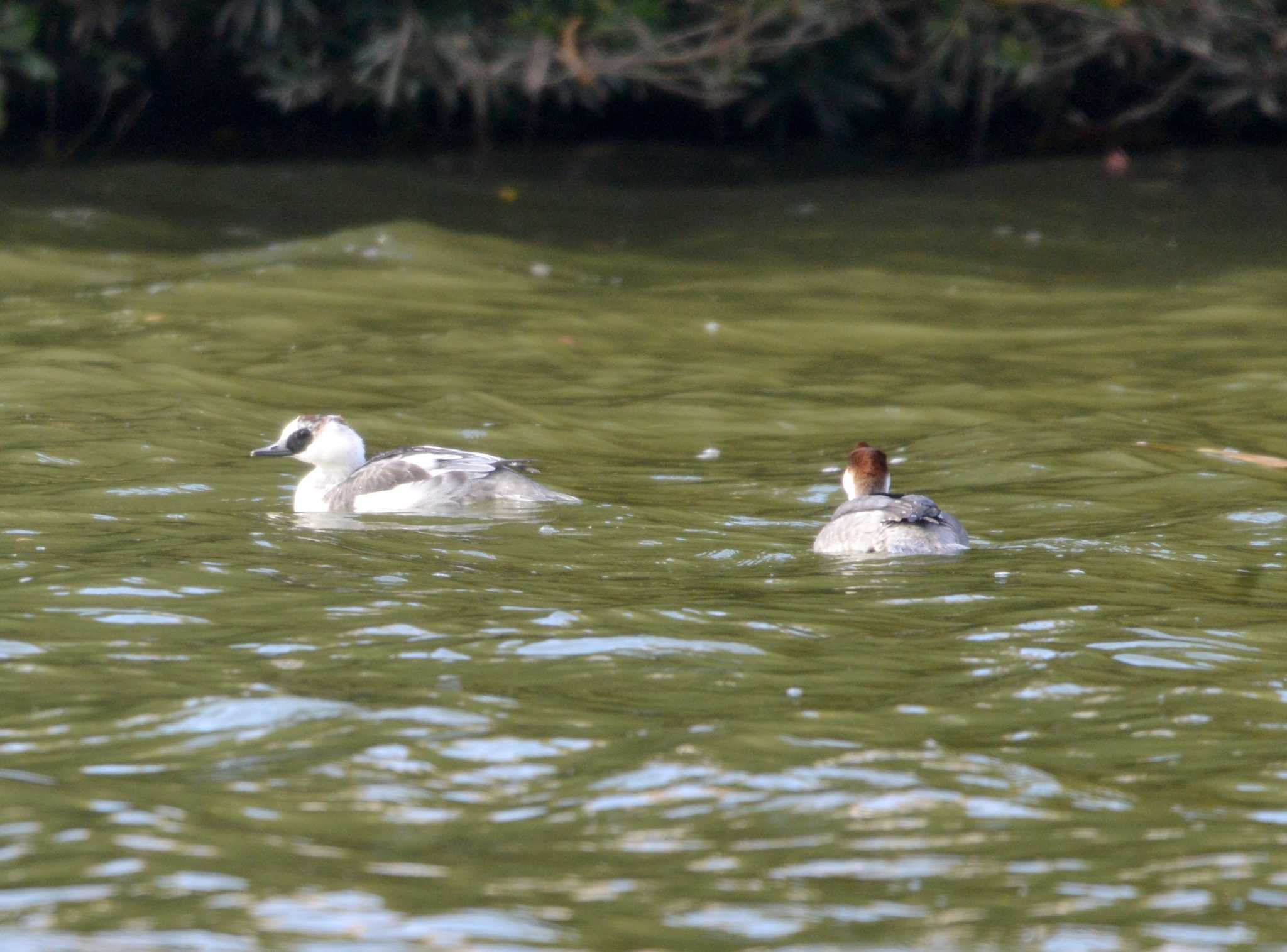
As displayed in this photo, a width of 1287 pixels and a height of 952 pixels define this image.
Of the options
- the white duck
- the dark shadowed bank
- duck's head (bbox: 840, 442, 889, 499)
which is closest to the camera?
duck's head (bbox: 840, 442, 889, 499)

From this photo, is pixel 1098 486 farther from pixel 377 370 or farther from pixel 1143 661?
pixel 377 370

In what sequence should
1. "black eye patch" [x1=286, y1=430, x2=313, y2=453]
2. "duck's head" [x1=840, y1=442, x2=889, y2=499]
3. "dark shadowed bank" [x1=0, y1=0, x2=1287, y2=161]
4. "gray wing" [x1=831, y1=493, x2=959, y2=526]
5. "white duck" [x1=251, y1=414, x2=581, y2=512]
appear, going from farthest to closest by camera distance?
"dark shadowed bank" [x1=0, y1=0, x2=1287, y2=161] → "black eye patch" [x1=286, y1=430, x2=313, y2=453] → "white duck" [x1=251, y1=414, x2=581, y2=512] → "duck's head" [x1=840, y1=442, x2=889, y2=499] → "gray wing" [x1=831, y1=493, x2=959, y2=526]

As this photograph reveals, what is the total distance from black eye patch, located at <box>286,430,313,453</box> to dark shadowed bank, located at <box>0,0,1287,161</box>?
7.42 meters

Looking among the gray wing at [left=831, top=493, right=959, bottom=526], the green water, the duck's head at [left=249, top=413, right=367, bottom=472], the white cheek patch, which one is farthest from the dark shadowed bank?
the gray wing at [left=831, top=493, right=959, bottom=526]

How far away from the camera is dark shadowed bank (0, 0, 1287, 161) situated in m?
16.3

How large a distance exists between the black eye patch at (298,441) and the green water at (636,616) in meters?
0.42

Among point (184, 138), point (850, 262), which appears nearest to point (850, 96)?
point (850, 262)

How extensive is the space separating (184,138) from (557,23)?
5.87 metres

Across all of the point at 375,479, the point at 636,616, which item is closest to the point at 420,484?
the point at 375,479

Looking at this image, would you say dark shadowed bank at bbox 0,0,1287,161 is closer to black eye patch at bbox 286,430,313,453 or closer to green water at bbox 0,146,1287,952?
green water at bbox 0,146,1287,952

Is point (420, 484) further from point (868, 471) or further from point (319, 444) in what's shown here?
point (868, 471)

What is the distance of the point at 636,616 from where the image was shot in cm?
648

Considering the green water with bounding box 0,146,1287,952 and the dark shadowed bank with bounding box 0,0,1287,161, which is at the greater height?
the dark shadowed bank with bounding box 0,0,1287,161

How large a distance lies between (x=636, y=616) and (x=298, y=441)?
3028 mm
